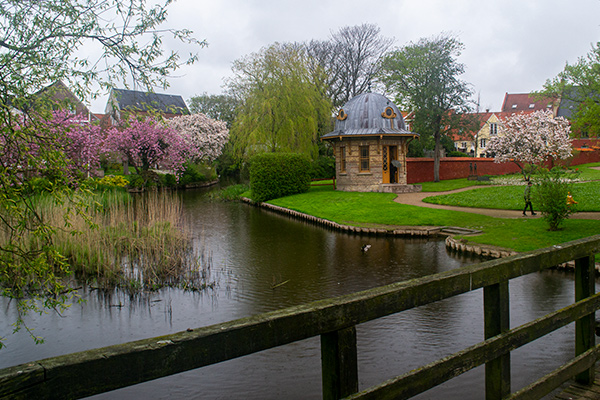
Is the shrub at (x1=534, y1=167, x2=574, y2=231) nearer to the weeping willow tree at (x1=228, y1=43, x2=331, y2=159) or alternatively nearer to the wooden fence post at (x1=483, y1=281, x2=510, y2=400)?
the wooden fence post at (x1=483, y1=281, x2=510, y2=400)

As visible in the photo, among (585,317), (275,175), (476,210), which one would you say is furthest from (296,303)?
(275,175)

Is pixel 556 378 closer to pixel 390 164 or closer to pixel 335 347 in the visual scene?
pixel 335 347

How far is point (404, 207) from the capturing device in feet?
71.5

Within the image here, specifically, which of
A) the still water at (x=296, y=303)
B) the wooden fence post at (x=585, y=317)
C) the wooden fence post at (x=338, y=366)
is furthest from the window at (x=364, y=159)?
the wooden fence post at (x=338, y=366)

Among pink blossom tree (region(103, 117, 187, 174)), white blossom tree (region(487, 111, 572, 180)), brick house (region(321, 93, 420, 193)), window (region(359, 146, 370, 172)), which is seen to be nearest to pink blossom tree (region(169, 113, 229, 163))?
pink blossom tree (region(103, 117, 187, 174))

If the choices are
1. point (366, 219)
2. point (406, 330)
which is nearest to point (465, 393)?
point (406, 330)

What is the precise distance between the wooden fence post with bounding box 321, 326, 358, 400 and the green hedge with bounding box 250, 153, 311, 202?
90.5ft

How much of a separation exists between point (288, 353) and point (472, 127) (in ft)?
106

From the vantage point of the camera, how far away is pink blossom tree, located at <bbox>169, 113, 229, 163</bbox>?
172ft

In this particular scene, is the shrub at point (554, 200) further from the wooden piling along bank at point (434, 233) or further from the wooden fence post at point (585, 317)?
the wooden fence post at point (585, 317)

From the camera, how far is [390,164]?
30.8 meters

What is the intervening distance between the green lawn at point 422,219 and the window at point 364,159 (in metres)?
2.16

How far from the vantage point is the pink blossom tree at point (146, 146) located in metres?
36.1

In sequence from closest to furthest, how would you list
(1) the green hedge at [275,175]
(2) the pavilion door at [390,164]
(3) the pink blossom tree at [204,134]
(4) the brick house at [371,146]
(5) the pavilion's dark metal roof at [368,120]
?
(1) the green hedge at [275,175]
(4) the brick house at [371,146]
(5) the pavilion's dark metal roof at [368,120]
(2) the pavilion door at [390,164]
(3) the pink blossom tree at [204,134]
